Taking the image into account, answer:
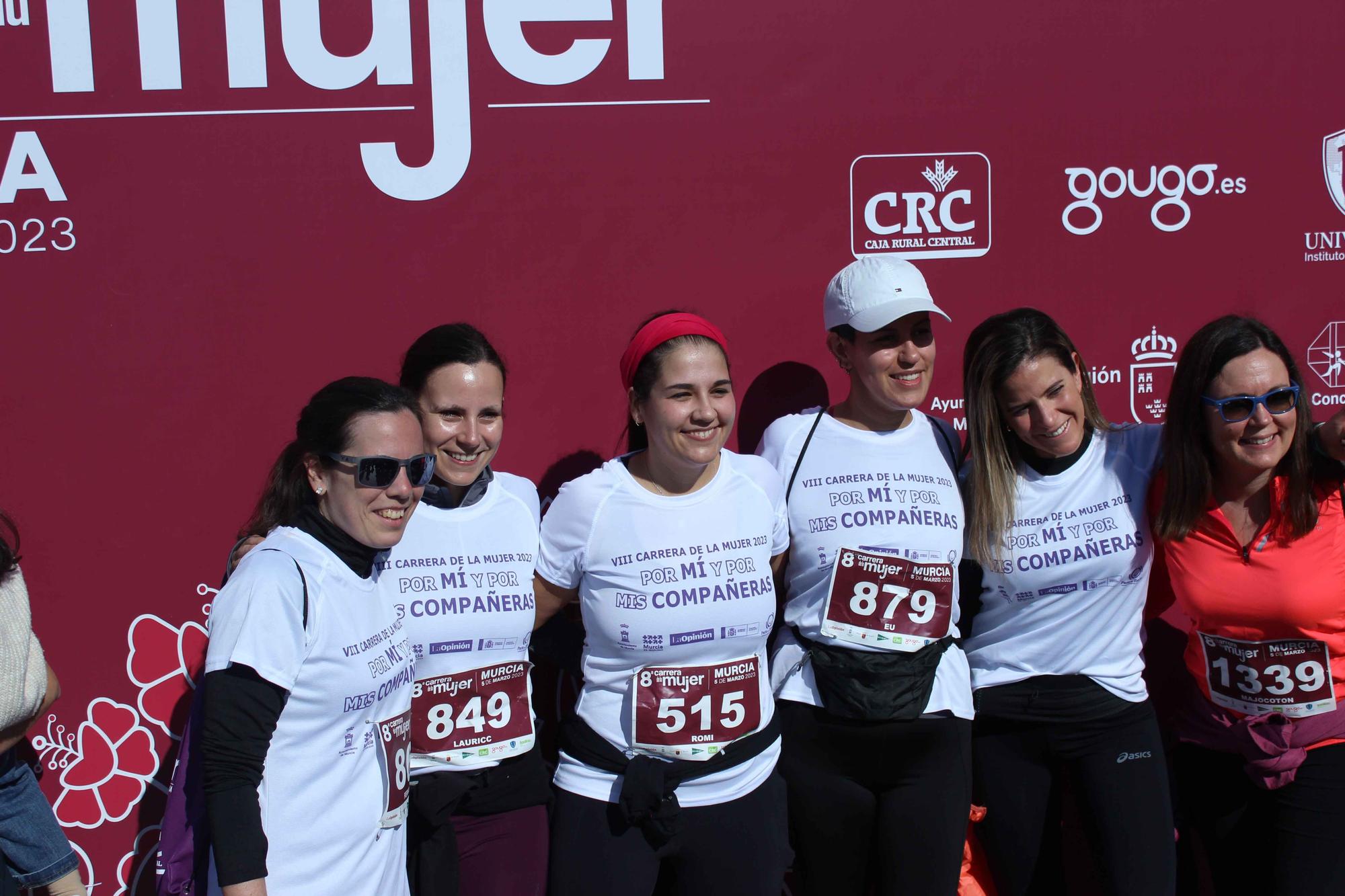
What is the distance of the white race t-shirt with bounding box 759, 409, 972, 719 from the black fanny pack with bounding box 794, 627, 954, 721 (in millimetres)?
28

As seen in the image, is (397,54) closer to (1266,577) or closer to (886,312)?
(886,312)

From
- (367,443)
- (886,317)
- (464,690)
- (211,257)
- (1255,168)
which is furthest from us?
(1255,168)

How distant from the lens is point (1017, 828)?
2.58 meters

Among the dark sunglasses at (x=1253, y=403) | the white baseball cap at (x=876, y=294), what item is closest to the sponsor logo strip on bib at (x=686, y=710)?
the white baseball cap at (x=876, y=294)

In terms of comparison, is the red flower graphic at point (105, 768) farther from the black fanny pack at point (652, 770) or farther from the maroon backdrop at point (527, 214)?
the black fanny pack at point (652, 770)

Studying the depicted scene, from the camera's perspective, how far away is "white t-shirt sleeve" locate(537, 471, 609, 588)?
243cm

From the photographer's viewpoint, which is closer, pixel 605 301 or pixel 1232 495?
pixel 1232 495

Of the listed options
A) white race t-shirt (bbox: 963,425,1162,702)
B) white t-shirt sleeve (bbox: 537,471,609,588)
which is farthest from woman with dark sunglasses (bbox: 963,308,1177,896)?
white t-shirt sleeve (bbox: 537,471,609,588)

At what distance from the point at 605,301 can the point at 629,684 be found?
1.20 meters

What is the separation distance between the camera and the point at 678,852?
2.38m

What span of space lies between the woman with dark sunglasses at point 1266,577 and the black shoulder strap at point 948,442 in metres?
0.49

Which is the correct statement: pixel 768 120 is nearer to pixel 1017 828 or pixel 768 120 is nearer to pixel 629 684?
pixel 629 684

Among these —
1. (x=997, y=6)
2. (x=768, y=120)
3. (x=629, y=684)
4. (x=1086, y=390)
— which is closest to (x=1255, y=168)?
(x=997, y=6)

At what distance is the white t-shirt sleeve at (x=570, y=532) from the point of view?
2.43 metres
